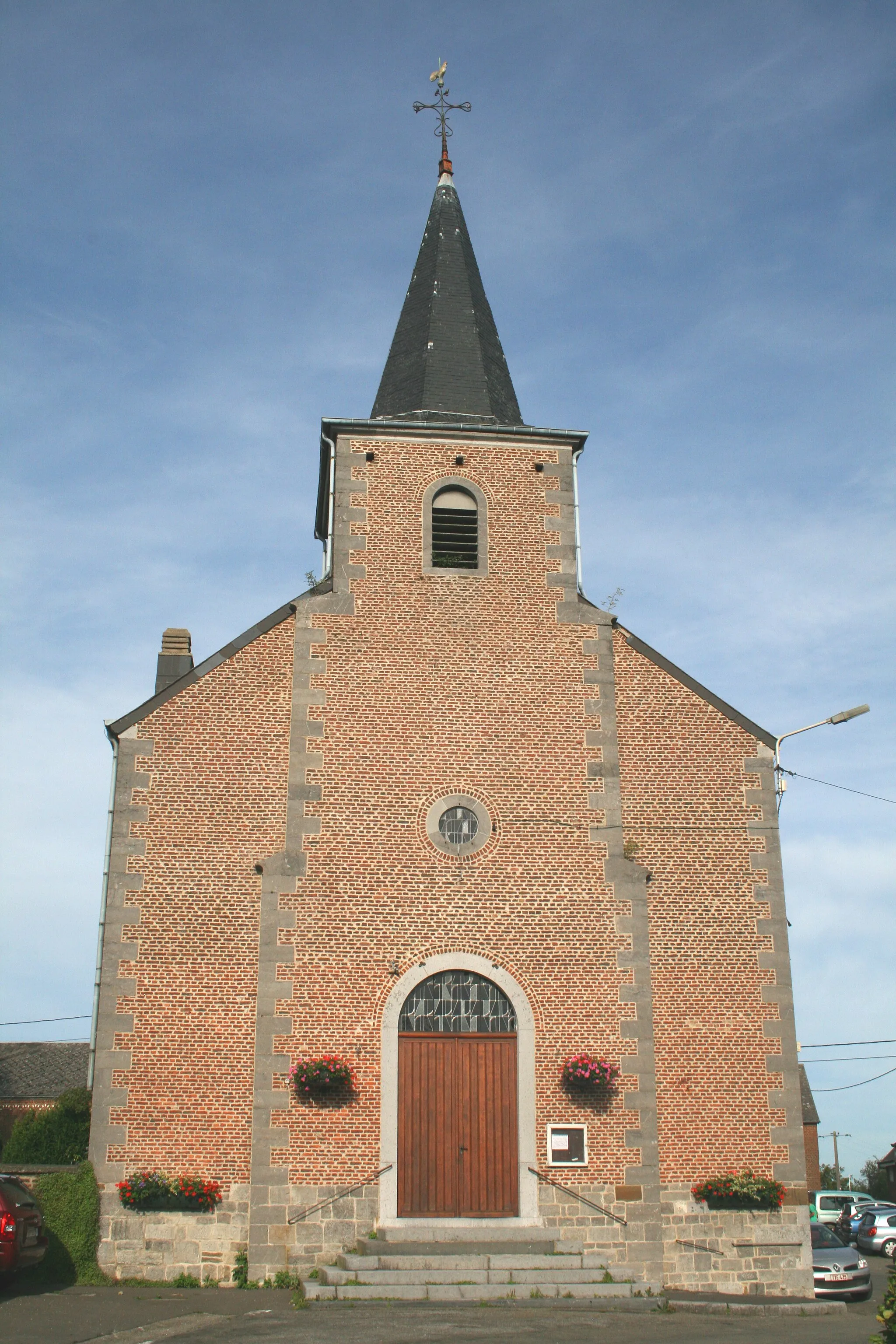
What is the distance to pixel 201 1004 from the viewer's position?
1365cm

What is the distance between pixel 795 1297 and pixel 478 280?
1553 cm

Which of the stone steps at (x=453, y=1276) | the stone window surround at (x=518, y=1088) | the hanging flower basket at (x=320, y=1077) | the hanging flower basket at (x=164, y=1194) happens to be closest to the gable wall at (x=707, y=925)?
the stone window surround at (x=518, y=1088)

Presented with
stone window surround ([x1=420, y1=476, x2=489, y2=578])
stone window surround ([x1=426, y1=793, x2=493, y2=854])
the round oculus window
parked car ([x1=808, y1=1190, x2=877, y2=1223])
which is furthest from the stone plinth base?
parked car ([x1=808, y1=1190, x2=877, y2=1223])

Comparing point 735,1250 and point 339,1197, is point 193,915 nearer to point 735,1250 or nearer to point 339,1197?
point 339,1197

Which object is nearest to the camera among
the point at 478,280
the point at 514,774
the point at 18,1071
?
the point at 514,774

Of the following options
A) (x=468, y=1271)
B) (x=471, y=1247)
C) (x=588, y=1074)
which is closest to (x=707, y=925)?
(x=588, y=1074)

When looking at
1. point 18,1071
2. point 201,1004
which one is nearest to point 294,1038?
point 201,1004

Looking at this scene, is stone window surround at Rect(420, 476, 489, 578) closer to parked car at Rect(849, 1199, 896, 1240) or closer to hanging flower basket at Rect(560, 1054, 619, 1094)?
hanging flower basket at Rect(560, 1054, 619, 1094)

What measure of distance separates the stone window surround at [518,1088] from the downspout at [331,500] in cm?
542

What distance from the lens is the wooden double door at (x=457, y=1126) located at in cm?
1332

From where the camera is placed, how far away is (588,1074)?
1358cm

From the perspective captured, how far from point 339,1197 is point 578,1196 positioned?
2690mm

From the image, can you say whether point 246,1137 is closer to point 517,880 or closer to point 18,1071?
point 517,880

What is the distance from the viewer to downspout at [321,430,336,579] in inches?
636
